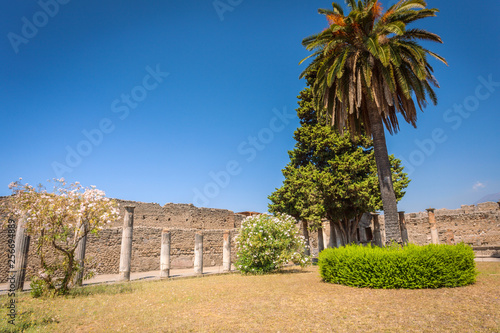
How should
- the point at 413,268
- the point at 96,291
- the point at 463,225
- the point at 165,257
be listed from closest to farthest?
the point at 413,268 < the point at 96,291 < the point at 165,257 < the point at 463,225

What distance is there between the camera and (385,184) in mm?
10906

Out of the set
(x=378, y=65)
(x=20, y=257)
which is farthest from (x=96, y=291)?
(x=378, y=65)

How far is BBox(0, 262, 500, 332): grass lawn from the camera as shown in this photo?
509 cm

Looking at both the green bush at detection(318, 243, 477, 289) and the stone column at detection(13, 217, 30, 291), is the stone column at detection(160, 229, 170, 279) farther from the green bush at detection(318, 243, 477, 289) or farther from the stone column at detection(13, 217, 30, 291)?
the green bush at detection(318, 243, 477, 289)

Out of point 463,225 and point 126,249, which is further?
point 463,225

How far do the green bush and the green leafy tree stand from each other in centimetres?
847

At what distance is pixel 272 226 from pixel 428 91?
9.34 m

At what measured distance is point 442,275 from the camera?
7.93 metres

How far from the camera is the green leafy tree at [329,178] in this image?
1736 centimetres

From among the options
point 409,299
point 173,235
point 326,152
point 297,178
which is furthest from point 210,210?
point 409,299

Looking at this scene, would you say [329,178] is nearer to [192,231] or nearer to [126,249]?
[192,231]

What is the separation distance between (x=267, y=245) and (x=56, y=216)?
9076 mm

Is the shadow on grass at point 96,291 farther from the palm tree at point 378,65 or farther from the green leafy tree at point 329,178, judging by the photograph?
the green leafy tree at point 329,178

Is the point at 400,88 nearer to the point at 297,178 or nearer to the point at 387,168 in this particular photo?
the point at 387,168
